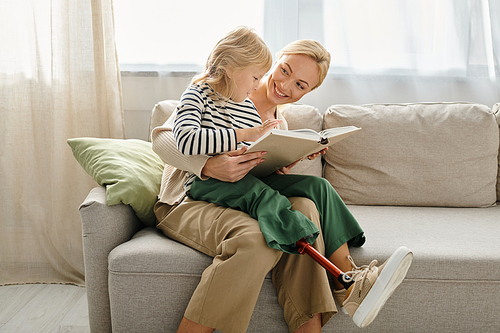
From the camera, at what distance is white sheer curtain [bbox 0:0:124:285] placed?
1.72 m

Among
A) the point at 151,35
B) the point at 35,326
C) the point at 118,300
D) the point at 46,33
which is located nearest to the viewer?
the point at 118,300

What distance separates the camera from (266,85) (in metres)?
1.52

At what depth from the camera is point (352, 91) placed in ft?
6.43

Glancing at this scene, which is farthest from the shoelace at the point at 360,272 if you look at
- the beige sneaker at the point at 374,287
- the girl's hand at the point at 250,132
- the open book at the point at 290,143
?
the girl's hand at the point at 250,132

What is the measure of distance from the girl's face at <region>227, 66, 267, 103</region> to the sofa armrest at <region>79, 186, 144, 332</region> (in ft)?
1.67

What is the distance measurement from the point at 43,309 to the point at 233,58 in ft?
3.90

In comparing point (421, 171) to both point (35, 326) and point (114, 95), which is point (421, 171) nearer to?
point (114, 95)

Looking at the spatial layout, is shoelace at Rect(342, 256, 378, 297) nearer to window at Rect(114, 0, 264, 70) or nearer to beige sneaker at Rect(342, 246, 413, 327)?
beige sneaker at Rect(342, 246, 413, 327)

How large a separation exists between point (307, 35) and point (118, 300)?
1.48 metres

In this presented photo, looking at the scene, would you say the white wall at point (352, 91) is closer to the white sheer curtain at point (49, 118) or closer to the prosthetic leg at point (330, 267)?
the white sheer curtain at point (49, 118)

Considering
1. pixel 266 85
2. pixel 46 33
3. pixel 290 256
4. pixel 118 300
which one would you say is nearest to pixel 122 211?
pixel 118 300

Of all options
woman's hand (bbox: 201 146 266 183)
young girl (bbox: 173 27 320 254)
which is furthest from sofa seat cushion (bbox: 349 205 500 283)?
woman's hand (bbox: 201 146 266 183)

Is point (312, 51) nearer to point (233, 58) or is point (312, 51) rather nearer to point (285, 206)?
point (233, 58)

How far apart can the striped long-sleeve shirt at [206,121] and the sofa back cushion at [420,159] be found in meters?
0.55
